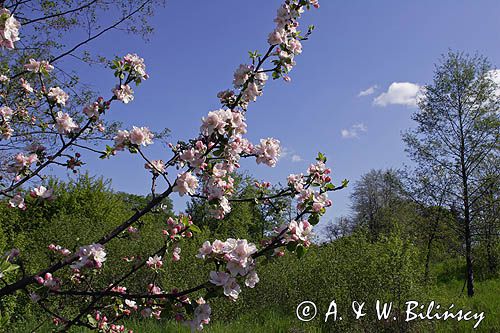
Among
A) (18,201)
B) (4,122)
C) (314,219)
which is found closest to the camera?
(314,219)

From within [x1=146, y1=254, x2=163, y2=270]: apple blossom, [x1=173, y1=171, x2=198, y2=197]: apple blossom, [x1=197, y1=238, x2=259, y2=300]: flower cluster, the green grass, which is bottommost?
the green grass

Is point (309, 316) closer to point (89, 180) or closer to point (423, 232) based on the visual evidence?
point (423, 232)

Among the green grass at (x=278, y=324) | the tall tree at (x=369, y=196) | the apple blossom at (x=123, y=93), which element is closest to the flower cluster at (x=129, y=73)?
the apple blossom at (x=123, y=93)


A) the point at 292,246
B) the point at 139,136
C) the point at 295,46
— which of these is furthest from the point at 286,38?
the point at 292,246

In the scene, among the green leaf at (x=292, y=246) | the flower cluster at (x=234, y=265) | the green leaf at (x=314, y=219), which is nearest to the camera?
the flower cluster at (x=234, y=265)

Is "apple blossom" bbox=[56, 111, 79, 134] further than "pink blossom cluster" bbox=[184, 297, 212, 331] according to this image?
Yes

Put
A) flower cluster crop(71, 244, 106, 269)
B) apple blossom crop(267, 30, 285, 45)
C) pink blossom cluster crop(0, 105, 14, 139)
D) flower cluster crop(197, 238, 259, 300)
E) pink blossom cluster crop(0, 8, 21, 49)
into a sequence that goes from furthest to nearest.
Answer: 1. pink blossom cluster crop(0, 105, 14, 139)
2. apple blossom crop(267, 30, 285, 45)
3. flower cluster crop(71, 244, 106, 269)
4. flower cluster crop(197, 238, 259, 300)
5. pink blossom cluster crop(0, 8, 21, 49)

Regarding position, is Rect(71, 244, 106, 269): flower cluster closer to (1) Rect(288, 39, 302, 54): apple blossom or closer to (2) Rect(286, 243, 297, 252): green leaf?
(2) Rect(286, 243, 297, 252): green leaf

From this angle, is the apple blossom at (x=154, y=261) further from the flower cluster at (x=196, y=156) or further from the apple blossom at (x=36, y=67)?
the apple blossom at (x=36, y=67)

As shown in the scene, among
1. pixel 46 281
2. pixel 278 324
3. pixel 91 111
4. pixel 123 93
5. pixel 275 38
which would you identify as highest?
pixel 275 38

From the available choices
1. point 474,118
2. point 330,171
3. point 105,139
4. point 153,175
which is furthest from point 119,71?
point 474,118

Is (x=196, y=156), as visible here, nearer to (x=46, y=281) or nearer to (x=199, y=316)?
(x=199, y=316)

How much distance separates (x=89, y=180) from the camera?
14.8 metres

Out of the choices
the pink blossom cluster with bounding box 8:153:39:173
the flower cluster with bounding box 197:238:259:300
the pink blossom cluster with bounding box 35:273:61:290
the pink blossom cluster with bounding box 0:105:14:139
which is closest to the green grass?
the pink blossom cluster with bounding box 0:105:14:139
